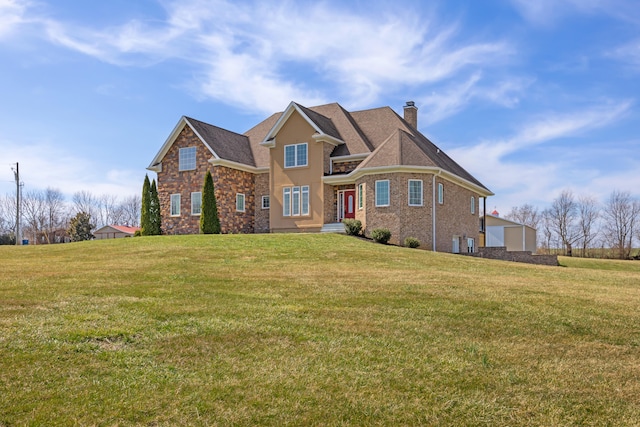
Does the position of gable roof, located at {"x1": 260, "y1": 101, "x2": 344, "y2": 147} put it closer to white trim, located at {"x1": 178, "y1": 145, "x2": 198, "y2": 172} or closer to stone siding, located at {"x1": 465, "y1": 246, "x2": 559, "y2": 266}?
white trim, located at {"x1": 178, "y1": 145, "x2": 198, "y2": 172}

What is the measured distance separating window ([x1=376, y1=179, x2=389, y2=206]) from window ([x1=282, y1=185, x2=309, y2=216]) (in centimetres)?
505

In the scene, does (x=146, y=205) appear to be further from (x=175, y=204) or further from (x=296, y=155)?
(x=296, y=155)

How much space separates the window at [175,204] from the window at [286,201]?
6.74 metres

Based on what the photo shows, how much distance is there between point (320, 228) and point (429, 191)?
634cm

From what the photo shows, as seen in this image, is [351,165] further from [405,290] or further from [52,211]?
[52,211]

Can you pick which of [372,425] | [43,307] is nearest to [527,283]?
[372,425]

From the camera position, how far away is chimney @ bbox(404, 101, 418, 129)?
119ft

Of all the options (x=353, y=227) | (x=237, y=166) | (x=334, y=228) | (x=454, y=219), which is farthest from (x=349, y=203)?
(x=237, y=166)

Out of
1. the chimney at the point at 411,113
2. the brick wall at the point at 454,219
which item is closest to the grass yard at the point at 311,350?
the brick wall at the point at 454,219

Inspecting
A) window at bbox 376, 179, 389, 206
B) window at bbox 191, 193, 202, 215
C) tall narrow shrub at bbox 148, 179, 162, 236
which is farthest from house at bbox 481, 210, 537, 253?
tall narrow shrub at bbox 148, 179, 162, 236

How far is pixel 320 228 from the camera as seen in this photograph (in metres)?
30.0

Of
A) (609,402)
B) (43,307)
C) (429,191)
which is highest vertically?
(429,191)

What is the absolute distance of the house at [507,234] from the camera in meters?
41.1

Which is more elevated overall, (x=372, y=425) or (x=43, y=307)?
(x=43, y=307)
